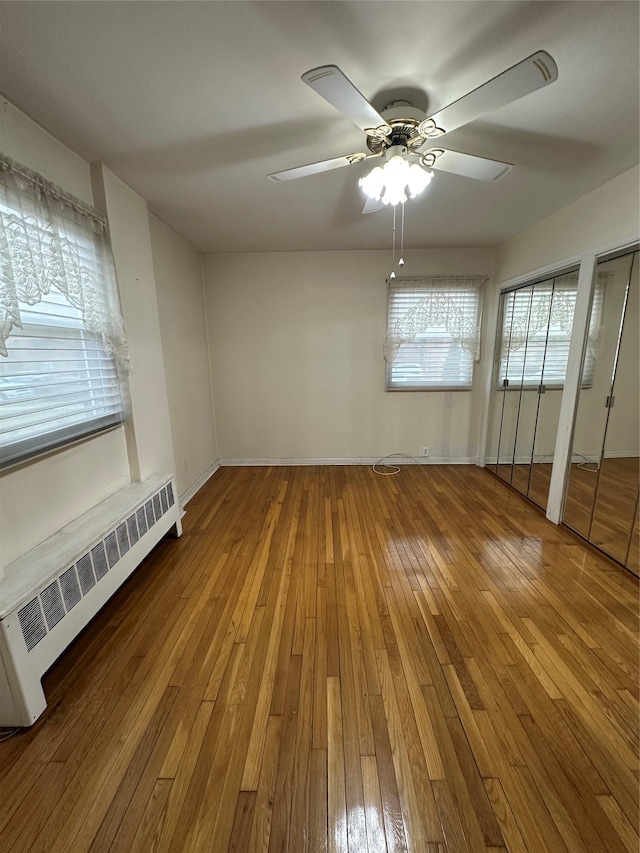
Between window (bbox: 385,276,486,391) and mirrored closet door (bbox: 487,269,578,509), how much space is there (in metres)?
0.32

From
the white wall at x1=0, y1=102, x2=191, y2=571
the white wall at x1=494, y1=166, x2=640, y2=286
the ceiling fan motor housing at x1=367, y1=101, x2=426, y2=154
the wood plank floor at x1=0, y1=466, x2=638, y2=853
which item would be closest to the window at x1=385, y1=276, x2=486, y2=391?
the white wall at x1=494, y1=166, x2=640, y2=286

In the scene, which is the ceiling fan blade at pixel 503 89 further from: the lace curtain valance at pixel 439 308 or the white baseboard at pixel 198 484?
the white baseboard at pixel 198 484

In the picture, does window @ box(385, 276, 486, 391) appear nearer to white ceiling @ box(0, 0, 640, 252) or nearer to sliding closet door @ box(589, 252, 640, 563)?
white ceiling @ box(0, 0, 640, 252)

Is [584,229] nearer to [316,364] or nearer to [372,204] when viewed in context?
[372,204]

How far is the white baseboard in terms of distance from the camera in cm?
308

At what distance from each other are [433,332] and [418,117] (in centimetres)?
249

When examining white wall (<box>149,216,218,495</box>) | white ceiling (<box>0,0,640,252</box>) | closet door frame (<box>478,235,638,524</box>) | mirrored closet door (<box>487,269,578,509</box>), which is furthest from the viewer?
white wall (<box>149,216,218,495</box>)

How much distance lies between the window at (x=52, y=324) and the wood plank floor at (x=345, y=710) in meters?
1.10

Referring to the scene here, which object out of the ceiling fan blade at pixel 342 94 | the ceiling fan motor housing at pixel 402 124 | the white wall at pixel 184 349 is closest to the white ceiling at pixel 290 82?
the ceiling fan motor housing at pixel 402 124

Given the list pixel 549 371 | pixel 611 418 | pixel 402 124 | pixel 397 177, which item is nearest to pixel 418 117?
pixel 402 124

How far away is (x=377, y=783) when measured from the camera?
1.07m

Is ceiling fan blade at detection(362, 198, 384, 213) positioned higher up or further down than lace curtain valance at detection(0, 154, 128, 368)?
higher up

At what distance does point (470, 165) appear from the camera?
4.94 ft

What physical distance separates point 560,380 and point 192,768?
10.5ft
